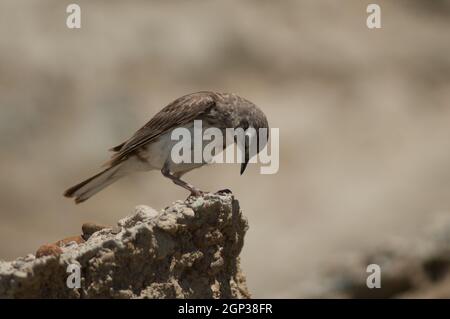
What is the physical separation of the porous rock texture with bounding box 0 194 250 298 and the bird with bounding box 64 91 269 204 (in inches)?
110

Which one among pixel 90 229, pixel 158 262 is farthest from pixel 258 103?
pixel 158 262

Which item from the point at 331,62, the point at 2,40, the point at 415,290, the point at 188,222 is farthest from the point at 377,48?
the point at 188,222

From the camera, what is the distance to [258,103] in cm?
2581

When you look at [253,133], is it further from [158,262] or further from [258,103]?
[258,103]

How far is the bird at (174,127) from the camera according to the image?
11.4m

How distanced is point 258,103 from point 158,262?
18.3 metres

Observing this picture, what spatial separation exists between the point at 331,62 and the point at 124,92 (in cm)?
517

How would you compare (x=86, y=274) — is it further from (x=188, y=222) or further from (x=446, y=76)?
(x=446, y=76)

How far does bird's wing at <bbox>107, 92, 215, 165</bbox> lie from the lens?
37.6 feet

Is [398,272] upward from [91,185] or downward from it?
downward

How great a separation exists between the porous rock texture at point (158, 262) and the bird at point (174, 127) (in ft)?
9.21

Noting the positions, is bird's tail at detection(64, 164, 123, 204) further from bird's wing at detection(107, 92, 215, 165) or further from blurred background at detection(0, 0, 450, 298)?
blurred background at detection(0, 0, 450, 298)

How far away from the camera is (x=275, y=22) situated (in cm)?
2808
